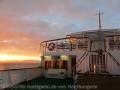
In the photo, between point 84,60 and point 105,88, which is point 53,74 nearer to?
point 84,60

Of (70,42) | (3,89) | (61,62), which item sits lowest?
(3,89)

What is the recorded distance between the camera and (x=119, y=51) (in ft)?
63.0

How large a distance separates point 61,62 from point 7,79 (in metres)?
Result: 6.85

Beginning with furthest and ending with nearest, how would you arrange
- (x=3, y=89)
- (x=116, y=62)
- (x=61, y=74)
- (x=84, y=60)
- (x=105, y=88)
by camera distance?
(x=61, y=74) < (x=84, y=60) < (x=116, y=62) < (x=3, y=89) < (x=105, y=88)

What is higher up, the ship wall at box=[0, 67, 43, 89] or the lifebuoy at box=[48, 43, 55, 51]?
the lifebuoy at box=[48, 43, 55, 51]

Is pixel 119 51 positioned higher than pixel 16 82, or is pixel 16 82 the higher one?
pixel 119 51

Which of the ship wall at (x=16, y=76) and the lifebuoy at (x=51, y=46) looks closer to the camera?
the ship wall at (x=16, y=76)

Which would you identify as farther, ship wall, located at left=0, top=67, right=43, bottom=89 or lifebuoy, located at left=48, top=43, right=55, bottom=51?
lifebuoy, located at left=48, top=43, right=55, bottom=51

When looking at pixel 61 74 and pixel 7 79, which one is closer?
pixel 7 79

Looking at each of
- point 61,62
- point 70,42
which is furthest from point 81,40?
point 61,62

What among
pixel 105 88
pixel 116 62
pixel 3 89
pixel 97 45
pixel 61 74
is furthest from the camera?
pixel 61 74

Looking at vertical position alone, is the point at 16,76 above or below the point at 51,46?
below

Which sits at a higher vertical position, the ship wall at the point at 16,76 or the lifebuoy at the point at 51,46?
the lifebuoy at the point at 51,46

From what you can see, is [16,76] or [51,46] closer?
[16,76]
